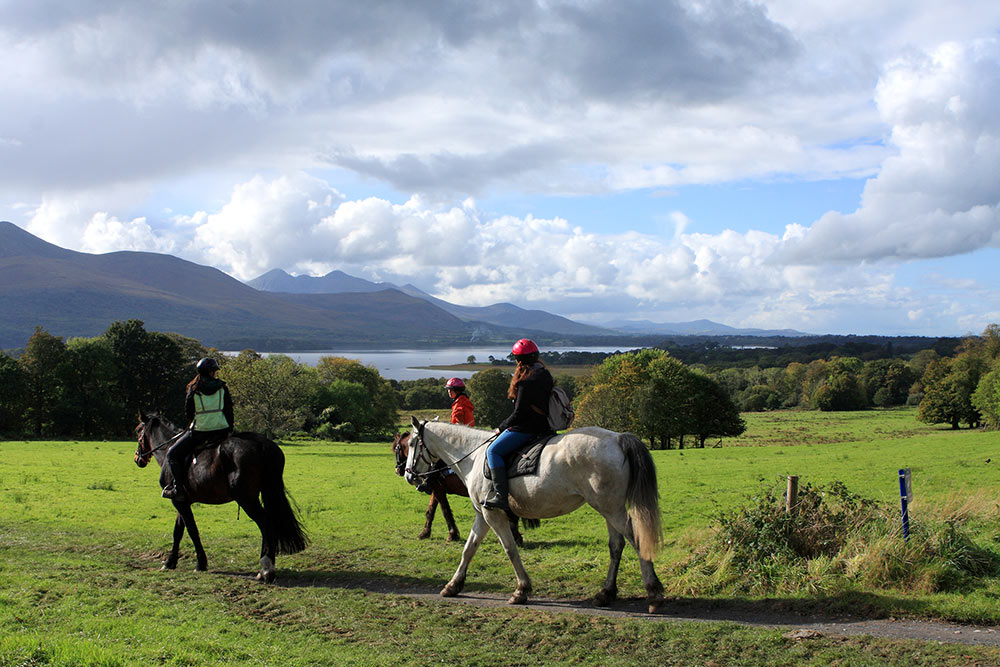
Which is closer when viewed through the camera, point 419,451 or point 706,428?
point 419,451

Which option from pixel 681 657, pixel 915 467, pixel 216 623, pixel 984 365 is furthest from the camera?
pixel 984 365

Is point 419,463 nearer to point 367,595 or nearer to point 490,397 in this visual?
point 367,595

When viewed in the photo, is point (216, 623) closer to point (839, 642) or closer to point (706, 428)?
point (839, 642)

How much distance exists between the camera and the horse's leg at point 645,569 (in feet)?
29.1

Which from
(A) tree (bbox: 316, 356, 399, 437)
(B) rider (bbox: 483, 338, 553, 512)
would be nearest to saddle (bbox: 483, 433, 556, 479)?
(B) rider (bbox: 483, 338, 553, 512)

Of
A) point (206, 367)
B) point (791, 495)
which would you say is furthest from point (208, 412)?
point (791, 495)

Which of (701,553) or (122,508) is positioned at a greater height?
(701,553)

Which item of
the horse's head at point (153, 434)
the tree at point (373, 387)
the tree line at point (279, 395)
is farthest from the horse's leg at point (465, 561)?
the tree at point (373, 387)

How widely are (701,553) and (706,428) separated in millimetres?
54808

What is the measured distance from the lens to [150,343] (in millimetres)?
62219

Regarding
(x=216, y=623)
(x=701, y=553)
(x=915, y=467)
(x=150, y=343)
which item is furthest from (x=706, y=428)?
(x=216, y=623)

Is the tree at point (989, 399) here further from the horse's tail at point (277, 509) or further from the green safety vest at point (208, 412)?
the green safety vest at point (208, 412)

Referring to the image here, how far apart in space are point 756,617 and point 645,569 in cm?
141

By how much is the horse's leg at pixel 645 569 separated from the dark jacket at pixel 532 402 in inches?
62.2
